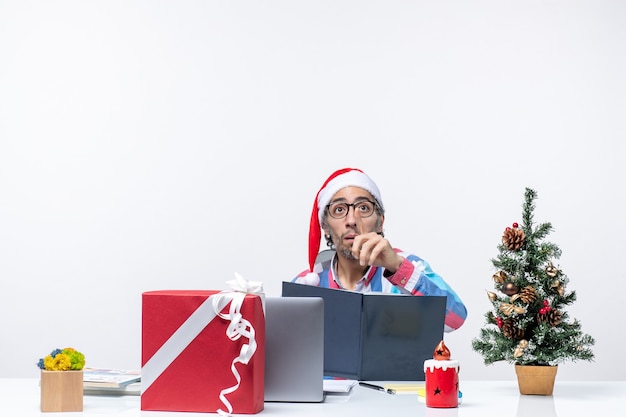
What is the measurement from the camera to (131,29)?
12.6 feet

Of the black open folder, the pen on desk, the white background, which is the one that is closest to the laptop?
the pen on desk

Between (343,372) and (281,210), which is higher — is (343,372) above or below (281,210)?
below

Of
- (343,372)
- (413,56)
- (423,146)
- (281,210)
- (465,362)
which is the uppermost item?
(413,56)

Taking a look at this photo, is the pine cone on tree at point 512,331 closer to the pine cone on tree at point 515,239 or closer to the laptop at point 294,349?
the pine cone on tree at point 515,239

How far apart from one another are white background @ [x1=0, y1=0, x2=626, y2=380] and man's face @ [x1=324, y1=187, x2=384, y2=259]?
1.02 metres

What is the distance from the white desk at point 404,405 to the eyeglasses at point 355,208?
99 centimetres

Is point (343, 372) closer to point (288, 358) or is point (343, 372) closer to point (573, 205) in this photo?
point (288, 358)

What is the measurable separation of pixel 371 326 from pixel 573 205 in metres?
2.20

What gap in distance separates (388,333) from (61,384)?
68cm

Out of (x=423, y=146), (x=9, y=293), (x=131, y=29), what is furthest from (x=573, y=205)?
(x=9, y=293)

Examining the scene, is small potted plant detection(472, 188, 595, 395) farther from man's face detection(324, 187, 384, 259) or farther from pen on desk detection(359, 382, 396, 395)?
man's face detection(324, 187, 384, 259)

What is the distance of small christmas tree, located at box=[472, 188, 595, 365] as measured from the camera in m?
1.67

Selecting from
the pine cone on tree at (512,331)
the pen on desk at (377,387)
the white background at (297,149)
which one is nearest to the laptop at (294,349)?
the pen on desk at (377,387)

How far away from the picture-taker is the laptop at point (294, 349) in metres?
1.51
